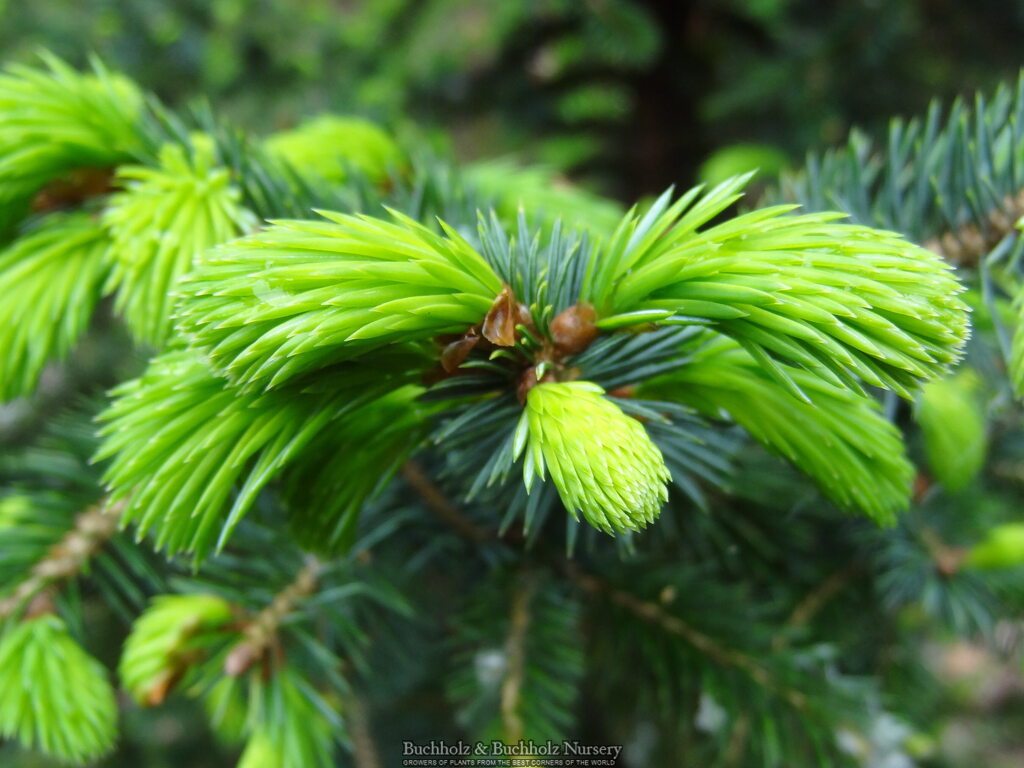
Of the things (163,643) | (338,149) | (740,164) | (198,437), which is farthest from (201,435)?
(740,164)

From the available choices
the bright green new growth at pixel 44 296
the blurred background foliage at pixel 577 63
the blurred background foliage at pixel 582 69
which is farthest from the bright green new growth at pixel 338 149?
the blurred background foliage at pixel 577 63

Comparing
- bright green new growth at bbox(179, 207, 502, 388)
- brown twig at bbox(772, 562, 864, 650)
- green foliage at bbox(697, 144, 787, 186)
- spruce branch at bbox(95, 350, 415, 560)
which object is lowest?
brown twig at bbox(772, 562, 864, 650)

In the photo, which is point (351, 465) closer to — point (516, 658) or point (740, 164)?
point (516, 658)

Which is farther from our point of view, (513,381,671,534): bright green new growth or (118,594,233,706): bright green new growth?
(118,594,233,706): bright green new growth

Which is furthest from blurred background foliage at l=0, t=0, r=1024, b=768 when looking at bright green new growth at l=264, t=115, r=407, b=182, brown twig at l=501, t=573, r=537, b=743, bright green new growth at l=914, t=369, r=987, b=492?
brown twig at l=501, t=573, r=537, b=743

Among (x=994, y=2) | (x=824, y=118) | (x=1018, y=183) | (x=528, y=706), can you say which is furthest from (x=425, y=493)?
(x=994, y=2)

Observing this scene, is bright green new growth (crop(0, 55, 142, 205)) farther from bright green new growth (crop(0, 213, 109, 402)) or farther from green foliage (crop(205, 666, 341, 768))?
green foliage (crop(205, 666, 341, 768))
